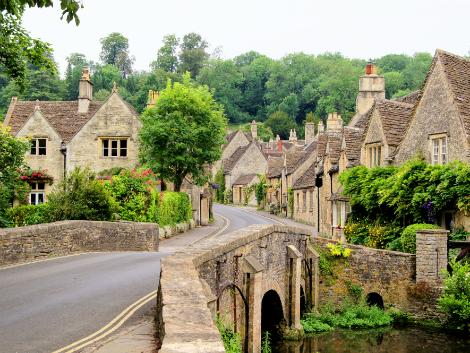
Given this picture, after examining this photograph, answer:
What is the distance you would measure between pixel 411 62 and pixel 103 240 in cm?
12874

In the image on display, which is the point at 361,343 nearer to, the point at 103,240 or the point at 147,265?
the point at 147,265

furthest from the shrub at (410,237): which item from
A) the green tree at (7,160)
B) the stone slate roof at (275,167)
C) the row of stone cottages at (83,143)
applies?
the stone slate roof at (275,167)

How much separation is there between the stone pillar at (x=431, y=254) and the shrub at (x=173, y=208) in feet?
51.4

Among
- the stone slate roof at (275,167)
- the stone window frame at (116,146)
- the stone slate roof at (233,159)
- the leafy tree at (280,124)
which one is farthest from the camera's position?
the leafy tree at (280,124)

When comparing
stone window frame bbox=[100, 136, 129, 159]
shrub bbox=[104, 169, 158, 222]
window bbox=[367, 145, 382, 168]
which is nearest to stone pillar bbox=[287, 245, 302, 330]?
window bbox=[367, 145, 382, 168]

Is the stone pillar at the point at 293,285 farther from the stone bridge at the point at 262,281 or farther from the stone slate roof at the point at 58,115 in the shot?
the stone slate roof at the point at 58,115

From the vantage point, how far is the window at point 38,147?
46.2 meters

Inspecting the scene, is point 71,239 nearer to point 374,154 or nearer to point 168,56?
point 374,154

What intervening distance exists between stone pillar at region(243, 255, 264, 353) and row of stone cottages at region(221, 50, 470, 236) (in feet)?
41.7

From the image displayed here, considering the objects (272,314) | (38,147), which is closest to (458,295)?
(272,314)

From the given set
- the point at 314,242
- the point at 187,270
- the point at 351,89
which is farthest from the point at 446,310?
the point at 351,89

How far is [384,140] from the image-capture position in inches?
1296

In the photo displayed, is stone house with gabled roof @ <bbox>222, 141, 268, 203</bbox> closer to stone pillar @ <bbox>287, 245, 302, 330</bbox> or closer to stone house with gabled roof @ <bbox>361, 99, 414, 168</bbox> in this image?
stone house with gabled roof @ <bbox>361, 99, 414, 168</bbox>

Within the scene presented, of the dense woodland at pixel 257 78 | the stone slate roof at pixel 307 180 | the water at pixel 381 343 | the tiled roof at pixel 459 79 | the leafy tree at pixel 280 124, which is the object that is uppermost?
the dense woodland at pixel 257 78
